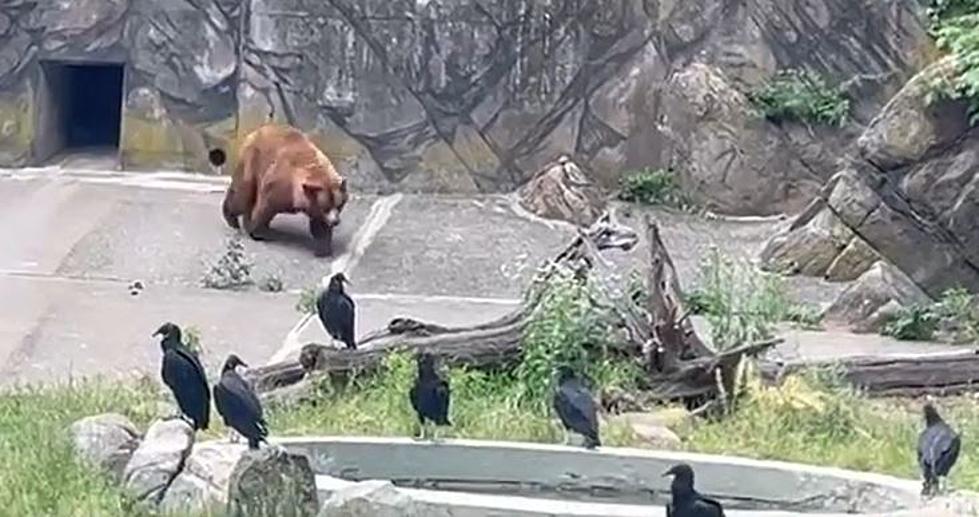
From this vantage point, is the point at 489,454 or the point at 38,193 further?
the point at 38,193

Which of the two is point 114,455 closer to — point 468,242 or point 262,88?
A: point 468,242

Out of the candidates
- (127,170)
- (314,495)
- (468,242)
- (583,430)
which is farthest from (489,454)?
(127,170)

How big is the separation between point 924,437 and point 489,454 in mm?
1407

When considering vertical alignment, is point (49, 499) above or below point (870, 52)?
below

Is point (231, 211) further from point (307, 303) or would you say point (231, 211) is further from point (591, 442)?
point (591, 442)

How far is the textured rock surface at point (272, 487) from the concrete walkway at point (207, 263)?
3959mm

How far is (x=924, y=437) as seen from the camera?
247 inches

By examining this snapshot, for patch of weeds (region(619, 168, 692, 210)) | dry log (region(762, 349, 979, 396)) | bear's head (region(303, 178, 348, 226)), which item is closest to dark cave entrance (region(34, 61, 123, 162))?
bear's head (region(303, 178, 348, 226))

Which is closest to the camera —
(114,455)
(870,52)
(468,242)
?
(114,455)

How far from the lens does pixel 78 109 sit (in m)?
17.6

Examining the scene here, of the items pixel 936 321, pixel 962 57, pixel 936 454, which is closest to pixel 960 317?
pixel 936 321

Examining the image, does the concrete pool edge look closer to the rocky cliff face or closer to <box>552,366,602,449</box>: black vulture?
<box>552,366,602,449</box>: black vulture

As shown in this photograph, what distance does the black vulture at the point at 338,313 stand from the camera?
28.1 feet

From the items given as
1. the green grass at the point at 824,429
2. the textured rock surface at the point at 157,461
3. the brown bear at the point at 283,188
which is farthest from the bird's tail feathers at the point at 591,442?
the brown bear at the point at 283,188
